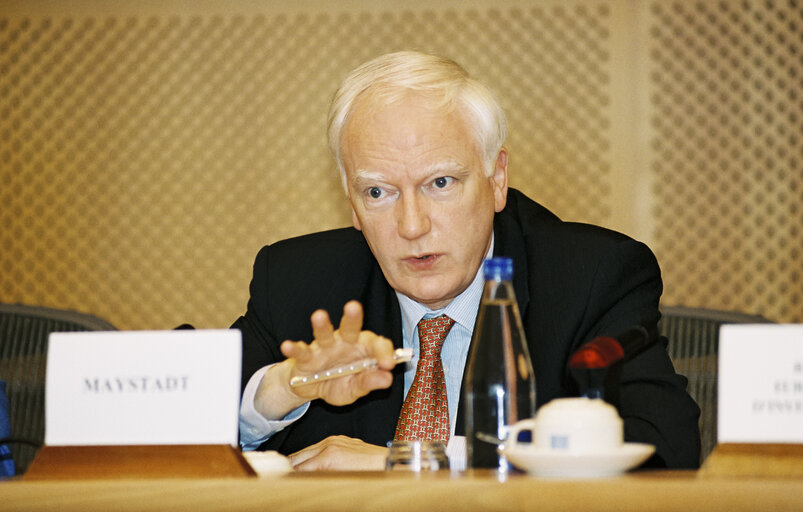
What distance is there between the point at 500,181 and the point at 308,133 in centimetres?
268

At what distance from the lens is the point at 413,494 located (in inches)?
29.2

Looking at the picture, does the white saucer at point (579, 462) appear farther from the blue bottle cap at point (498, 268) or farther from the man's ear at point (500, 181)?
the man's ear at point (500, 181)

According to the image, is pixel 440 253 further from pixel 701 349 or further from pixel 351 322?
pixel 701 349

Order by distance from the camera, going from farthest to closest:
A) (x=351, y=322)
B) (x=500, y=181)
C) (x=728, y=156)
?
(x=728, y=156), (x=500, y=181), (x=351, y=322)

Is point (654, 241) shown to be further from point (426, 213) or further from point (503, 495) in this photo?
point (503, 495)

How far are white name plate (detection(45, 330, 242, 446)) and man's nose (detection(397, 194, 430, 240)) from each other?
702 millimetres

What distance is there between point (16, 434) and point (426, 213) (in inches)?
38.7

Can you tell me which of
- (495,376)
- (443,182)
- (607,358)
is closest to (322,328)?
(495,376)

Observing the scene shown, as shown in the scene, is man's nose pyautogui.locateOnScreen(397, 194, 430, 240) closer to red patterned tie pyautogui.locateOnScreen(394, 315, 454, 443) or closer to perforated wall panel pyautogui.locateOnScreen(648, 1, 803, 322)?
red patterned tie pyautogui.locateOnScreen(394, 315, 454, 443)

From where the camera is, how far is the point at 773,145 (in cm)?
418

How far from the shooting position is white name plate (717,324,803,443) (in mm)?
848

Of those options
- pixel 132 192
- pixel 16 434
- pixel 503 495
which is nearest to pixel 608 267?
pixel 503 495

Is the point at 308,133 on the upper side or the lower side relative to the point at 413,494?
upper

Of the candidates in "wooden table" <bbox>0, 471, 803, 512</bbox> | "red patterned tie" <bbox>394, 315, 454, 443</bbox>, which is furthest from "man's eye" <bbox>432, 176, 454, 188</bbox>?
"wooden table" <bbox>0, 471, 803, 512</bbox>
